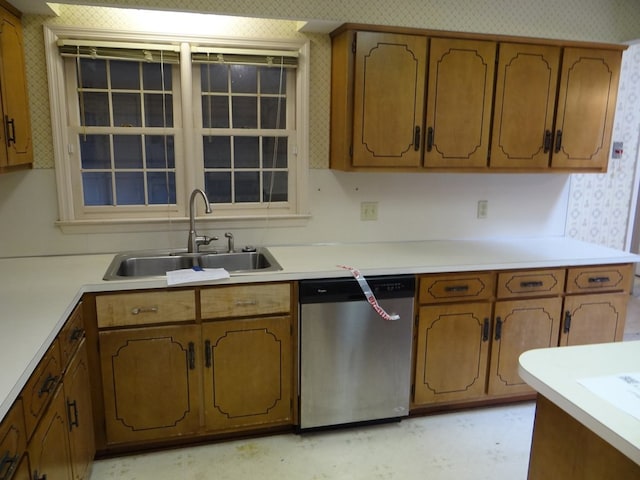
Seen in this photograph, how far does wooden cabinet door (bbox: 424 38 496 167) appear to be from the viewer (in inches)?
103

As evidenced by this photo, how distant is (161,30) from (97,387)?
1.81 metres

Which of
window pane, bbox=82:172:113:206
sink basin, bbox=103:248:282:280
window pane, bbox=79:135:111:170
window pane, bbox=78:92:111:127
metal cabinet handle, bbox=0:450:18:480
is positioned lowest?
metal cabinet handle, bbox=0:450:18:480

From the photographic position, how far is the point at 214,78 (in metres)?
2.73

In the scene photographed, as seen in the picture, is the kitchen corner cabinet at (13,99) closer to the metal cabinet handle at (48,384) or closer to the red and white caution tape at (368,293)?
the metal cabinet handle at (48,384)

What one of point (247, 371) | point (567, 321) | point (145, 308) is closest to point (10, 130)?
point (145, 308)

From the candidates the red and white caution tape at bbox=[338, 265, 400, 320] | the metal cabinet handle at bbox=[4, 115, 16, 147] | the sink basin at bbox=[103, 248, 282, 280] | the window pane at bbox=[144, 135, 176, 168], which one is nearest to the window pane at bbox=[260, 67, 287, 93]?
the window pane at bbox=[144, 135, 176, 168]

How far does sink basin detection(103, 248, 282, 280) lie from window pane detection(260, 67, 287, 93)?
36.9 inches

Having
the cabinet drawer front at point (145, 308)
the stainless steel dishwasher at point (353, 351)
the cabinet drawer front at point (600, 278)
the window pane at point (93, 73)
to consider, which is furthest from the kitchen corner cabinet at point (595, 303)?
the window pane at point (93, 73)

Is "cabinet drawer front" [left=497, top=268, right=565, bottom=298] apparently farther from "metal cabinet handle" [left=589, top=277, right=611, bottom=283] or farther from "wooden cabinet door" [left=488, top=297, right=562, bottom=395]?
"metal cabinet handle" [left=589, top=277, right=611, bottom=283]

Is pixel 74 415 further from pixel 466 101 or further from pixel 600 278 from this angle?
pixel 600 278

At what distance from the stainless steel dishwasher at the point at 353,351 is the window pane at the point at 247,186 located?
2.66 feet

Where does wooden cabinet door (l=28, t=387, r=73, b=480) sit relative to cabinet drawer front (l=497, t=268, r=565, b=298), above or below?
below

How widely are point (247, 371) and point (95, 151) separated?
146 cm

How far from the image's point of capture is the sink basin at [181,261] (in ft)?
8.70
